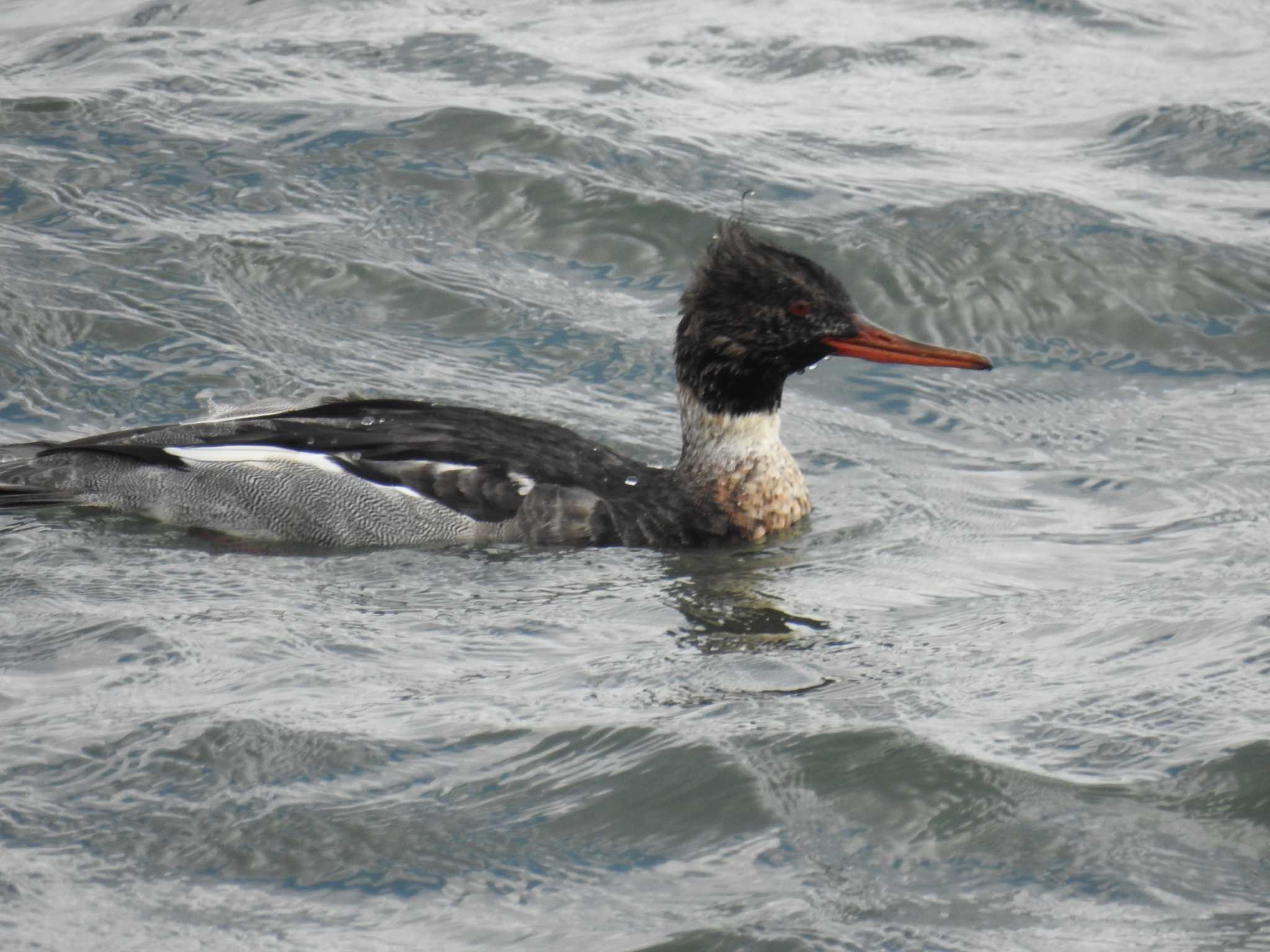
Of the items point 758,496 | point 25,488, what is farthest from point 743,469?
point 25,488

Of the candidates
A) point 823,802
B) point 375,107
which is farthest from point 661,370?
point 823,802

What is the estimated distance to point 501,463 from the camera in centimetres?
808

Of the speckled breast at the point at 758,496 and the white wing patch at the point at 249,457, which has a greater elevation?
the white wing patch at the point at 249,457

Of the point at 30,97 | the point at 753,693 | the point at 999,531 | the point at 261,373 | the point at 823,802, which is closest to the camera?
the point at 823,802

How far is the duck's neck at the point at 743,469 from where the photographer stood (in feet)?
27.5

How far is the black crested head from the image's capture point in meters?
8.20

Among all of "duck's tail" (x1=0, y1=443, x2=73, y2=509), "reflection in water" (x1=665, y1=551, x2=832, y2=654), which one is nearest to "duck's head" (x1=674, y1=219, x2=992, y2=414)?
"reflection in water" (x1=665, y1=551, x2=832, y2=654)

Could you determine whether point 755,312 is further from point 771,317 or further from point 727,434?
point 727,434

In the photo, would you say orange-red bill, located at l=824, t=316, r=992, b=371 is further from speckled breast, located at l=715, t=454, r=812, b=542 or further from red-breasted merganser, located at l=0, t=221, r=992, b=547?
speckled breast, located at l=715, t=454, r=812, b=542

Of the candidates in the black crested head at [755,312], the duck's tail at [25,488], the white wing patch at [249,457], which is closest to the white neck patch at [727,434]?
the black crested head at [755,312]

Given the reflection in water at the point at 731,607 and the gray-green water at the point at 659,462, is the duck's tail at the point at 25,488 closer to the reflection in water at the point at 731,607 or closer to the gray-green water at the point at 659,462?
the gray-green water at the point at 659,462

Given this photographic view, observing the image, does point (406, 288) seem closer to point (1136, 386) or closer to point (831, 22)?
point (1136, 386)

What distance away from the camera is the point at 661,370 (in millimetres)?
10125

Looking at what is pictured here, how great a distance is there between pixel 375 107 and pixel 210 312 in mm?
2684
